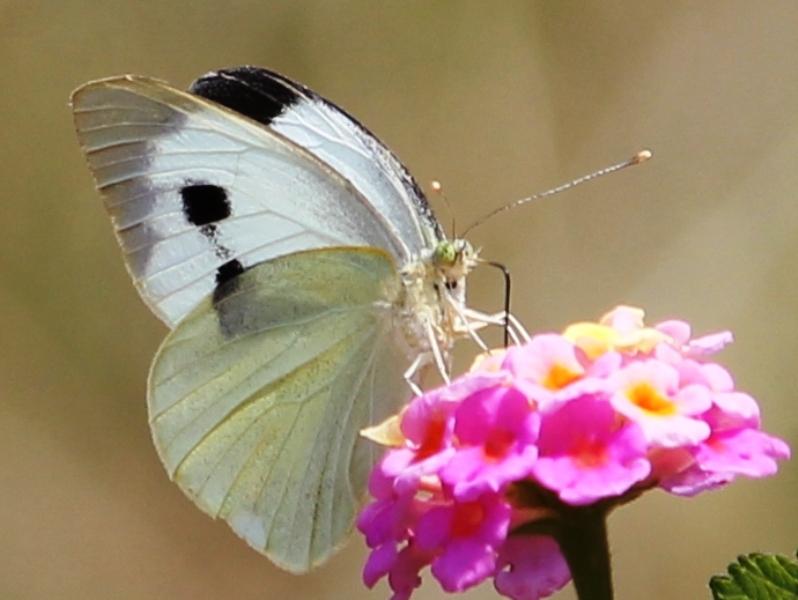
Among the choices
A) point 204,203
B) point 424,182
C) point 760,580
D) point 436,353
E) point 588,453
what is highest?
point 424,182

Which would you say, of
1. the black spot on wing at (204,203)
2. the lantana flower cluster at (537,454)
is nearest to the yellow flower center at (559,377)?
the lantana flower cluster at (537,454)

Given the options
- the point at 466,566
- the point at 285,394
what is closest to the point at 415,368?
the point at 285,394

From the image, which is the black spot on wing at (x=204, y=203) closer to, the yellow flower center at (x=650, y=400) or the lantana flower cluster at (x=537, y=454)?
the lantana flower cluster at (x=537, y=454)

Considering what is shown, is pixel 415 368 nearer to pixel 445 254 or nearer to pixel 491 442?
pixel 445 254

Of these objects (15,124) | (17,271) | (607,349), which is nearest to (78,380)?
(17,271)

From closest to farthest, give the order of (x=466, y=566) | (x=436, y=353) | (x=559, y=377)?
(x=466, y=566) → (x=559, y=377) → (x=436, y=353)

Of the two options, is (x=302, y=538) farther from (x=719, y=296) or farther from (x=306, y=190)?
(x=719, y=296)

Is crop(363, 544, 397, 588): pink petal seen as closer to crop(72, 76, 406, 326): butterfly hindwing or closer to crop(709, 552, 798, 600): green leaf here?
crop(709, 552, 798, 600): green leaf
